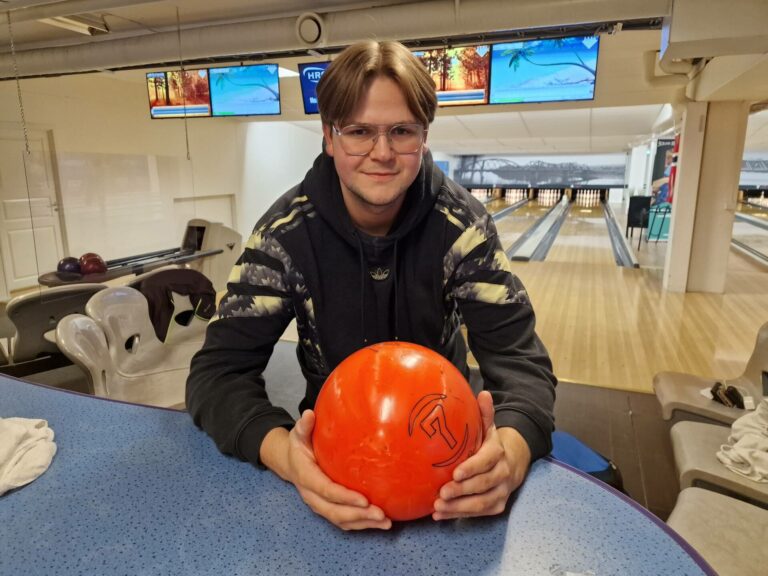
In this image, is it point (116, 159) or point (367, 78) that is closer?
point (367, 78)

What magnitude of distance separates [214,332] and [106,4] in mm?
2658

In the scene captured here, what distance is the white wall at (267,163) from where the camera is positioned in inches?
288

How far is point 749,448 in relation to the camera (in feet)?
5.32

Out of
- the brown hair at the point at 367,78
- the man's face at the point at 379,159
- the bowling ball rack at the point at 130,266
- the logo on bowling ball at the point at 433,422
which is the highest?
the brown hair at the point at 367,78

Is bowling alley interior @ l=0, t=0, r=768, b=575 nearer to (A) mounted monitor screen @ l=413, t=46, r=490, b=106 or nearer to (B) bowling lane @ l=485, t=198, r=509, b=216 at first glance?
(A) mounted monitor screen @ l=413, t=46, r=490, b=106

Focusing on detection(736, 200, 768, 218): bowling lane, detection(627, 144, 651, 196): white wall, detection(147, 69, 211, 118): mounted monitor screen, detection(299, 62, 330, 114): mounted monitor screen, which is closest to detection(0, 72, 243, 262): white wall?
detection(147, 69, 211, 118): mounted monitor screen

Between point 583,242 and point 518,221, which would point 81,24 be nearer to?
point 583,242

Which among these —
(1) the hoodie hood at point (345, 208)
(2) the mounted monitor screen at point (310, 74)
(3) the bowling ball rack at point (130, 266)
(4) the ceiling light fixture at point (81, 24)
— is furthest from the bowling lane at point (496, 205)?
(1) the hoodie hood at point (345, 208)

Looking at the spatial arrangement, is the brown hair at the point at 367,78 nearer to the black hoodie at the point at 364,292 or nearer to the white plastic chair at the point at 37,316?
the black hoodie at the point at 364,292

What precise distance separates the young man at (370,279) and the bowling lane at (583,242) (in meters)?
6.22

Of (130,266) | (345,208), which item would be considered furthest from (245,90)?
(345,208)

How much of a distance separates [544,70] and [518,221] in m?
7.63

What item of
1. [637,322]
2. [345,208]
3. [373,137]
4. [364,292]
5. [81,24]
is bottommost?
[637,322]

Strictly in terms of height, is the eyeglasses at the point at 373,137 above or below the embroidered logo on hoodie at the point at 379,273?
above
